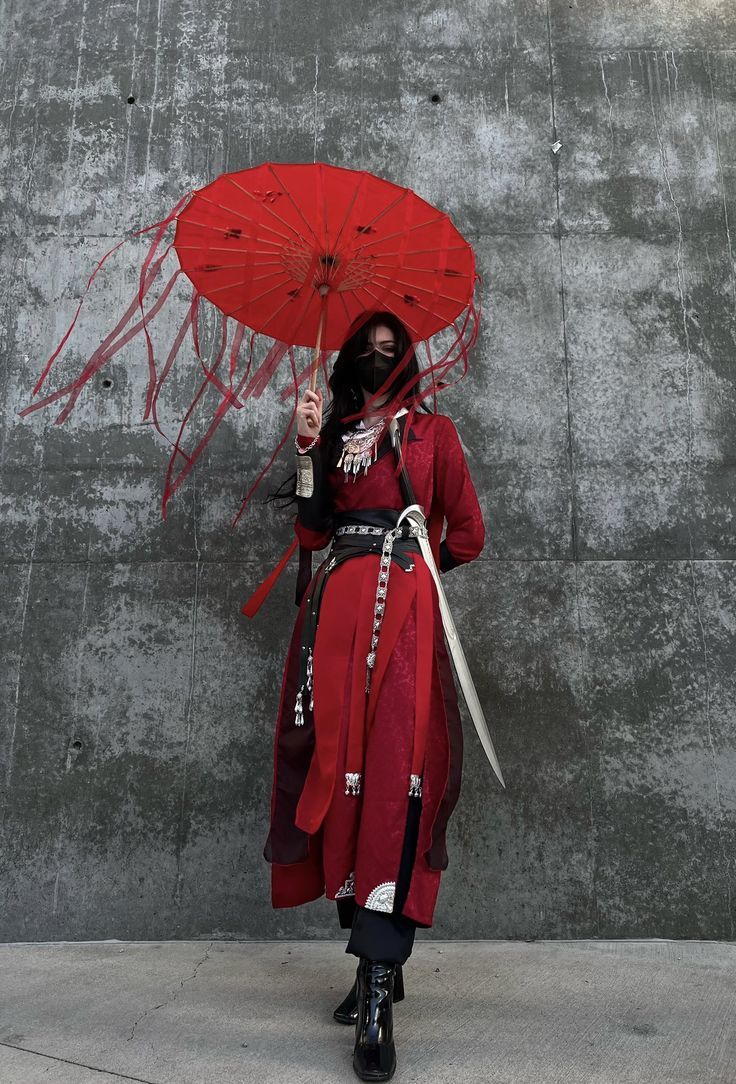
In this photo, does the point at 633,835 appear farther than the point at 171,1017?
Yes

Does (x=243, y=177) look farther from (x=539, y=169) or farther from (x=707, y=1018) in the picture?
(x=707, y=1018)

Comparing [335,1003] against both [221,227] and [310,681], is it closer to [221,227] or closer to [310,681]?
[310,681]

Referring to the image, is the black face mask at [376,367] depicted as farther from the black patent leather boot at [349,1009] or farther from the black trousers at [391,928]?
the black patent leather boot at [349,1009]

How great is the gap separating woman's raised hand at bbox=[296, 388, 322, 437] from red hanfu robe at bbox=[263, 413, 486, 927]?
0.51 feet

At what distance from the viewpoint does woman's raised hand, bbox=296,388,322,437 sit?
1.93 meters

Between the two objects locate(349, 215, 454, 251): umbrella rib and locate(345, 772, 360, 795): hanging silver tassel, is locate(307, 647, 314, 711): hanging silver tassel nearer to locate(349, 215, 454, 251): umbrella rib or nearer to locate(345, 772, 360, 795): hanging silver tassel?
locate(345, 772, 360, 795): hanging silver tassel

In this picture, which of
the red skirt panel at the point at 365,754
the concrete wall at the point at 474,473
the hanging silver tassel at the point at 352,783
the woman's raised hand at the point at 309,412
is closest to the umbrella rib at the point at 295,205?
the woman's raised hand at the point at 309,412

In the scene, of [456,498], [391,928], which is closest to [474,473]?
[456,498]

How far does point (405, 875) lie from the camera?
179 centimetres

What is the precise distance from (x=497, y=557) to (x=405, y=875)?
1.19m

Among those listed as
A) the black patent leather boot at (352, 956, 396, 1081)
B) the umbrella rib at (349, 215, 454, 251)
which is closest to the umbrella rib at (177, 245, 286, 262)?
the umbrella rib at (349, 215, 454, 251)

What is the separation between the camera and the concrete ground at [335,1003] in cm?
166

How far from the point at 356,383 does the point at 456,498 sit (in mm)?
381

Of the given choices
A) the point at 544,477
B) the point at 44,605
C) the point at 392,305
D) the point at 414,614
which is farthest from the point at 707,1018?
the point at 44,605
